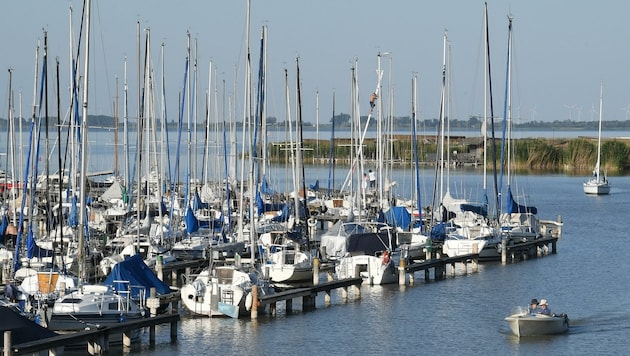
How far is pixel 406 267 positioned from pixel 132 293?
14.1 metres

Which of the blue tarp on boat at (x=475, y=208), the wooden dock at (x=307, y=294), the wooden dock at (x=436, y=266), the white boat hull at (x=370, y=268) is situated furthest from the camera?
the blue tarp on boat at (x=475, y=208)

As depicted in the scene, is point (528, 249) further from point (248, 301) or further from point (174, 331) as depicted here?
point (174, 331)

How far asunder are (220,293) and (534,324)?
9865 mm

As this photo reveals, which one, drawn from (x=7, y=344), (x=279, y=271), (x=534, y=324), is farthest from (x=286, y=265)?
(x=7, y=344)

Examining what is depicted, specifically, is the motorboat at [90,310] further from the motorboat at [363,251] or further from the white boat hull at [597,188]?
the white boat hull at [597,188]

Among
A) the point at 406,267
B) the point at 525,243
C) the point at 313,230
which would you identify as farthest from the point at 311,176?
the point at 406,267

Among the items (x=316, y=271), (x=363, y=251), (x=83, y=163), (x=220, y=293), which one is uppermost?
(x=83, y=163)

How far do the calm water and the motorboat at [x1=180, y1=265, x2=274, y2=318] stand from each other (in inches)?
15.2

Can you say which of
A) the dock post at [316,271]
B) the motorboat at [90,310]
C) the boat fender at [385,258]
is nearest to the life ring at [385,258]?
the boat fender at [385,258]

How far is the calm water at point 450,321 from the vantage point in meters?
36.6

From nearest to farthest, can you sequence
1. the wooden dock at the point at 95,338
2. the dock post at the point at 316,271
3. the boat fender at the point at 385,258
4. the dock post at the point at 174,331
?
the wooden dock at the point at 95,338 < the dock post at the point at 174,331 < the dock post at the point at 316,271 < the boat fender at the point at 385,258

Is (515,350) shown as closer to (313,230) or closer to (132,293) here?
(132,293)

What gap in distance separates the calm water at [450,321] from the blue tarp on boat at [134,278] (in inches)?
54.3

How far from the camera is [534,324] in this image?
37.6 metres
